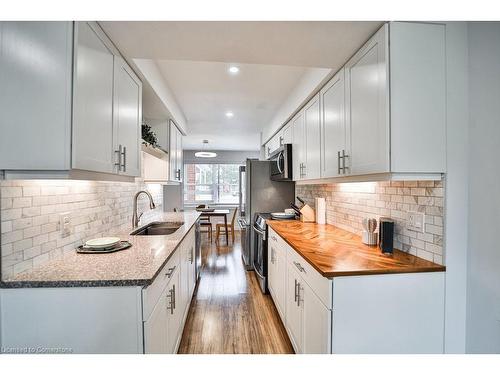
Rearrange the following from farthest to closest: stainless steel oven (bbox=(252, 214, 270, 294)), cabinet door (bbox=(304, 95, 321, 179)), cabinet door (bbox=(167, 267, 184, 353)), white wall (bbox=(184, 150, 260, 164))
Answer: white wall (bbox=(184, 150, 260, 164)) < stainless steel oven (bbox=(252, 214, 270, 294)) < cabinet door (bbox=(304, 95, 321, 179)) < cabinet door (bbox=(167, 267, 184, 353))

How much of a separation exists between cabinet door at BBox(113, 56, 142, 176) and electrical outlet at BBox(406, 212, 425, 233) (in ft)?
6.22

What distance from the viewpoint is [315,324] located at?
1435 millimetres

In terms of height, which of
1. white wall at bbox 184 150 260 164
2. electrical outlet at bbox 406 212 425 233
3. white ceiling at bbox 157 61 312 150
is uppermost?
white ceiling at bbox 157 61 312 150

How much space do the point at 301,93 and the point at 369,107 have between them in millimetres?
1236

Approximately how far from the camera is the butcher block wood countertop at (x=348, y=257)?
4.20 feet

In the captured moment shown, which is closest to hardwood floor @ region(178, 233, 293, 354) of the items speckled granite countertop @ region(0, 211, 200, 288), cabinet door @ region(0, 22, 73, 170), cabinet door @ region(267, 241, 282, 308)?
cabinet door @ region(267, 241, 282, 308)

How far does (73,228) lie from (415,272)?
209 centimetres

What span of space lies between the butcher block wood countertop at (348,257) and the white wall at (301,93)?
4.34 ft

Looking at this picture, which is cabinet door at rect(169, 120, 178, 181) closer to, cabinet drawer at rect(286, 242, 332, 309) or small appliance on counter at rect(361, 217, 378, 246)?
cabinet drawer at rect(286, 242, 332, 309)

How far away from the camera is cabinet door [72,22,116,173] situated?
3.70 feet

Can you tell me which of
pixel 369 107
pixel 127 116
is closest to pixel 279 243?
pixel 369 107

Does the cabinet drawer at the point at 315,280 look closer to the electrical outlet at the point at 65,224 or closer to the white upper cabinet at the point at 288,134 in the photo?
the electrical outlet at the point at 65,224
